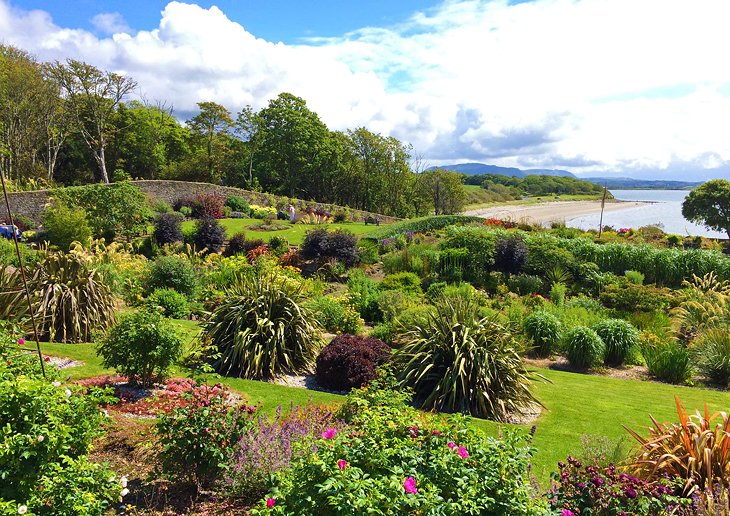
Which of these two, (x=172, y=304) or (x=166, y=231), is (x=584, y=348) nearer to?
(x=172, y=304)

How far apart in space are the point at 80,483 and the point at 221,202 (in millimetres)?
28138

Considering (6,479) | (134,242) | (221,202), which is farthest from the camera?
(221,202)

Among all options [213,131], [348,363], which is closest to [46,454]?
[348,363]

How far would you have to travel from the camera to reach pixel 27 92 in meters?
30.4

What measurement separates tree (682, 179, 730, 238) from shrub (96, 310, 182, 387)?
40.2m

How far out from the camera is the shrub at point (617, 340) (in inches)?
425

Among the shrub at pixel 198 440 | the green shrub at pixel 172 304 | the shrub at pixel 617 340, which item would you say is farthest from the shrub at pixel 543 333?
the shrub at pixel 198 440

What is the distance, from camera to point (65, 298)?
8.87 metres

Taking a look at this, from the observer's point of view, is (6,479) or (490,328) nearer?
(6,479)

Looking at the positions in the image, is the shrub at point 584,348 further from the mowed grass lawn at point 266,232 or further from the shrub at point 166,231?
the shrub at point 166,231

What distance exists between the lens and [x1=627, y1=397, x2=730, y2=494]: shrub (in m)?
4.45

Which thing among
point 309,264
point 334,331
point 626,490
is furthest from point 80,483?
point 309,264

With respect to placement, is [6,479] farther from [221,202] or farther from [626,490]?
[221,202]

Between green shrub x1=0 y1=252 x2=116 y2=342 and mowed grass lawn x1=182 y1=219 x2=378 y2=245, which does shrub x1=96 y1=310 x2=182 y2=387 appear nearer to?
green shrub x1=0 y1=252 x2=116 y2=342
